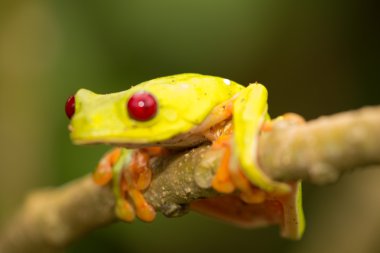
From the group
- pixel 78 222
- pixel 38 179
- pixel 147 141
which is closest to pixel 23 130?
pixel 38 179

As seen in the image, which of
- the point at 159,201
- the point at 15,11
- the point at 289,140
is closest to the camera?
the point at 289,140

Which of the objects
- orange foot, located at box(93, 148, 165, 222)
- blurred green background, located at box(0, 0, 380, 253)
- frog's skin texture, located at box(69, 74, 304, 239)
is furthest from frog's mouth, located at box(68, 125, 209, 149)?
blurred green background, located at box(0, 0, 380, 253)

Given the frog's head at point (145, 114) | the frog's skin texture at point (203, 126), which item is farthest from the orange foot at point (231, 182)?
the frog's head at point (145, 114)

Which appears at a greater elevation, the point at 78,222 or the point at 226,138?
the point at 226,138

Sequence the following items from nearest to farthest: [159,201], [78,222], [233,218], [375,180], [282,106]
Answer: [159,201]
[233,218]
[78,222]
[375,180]
[282,106]

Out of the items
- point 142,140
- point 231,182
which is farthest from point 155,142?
point 231,182

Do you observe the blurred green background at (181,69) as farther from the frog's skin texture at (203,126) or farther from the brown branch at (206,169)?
the frog's skin texture at (203,126)

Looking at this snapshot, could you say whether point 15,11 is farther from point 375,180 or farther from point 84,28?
point 375,180
